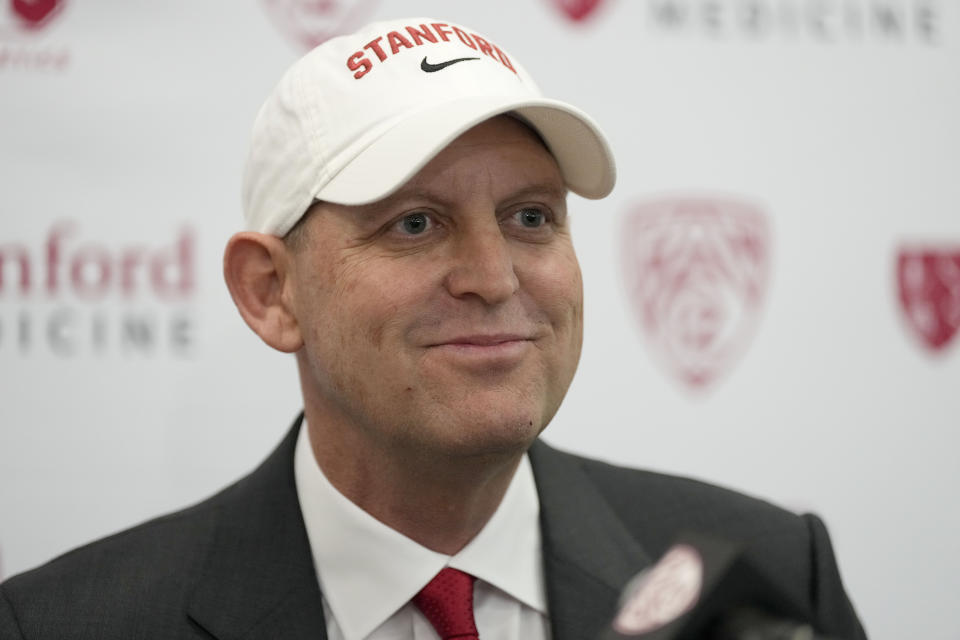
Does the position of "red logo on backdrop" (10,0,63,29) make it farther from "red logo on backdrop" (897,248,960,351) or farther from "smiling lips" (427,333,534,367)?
"red logo on backdrop" (897,248,960,351)

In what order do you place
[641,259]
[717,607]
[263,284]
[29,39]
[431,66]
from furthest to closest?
[641,259] → [29,39] → [263,284] → [431,66] → [717,607]

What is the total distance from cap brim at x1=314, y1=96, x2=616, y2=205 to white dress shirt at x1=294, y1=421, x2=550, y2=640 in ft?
1.34

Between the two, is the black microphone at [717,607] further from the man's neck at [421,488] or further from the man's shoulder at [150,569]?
the man's shoulder at [150,569]

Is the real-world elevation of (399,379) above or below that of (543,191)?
below

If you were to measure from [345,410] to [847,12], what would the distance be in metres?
1.37

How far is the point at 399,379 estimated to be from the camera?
1271 millimetres

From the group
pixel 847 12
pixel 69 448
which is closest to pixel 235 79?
pixel 69 448

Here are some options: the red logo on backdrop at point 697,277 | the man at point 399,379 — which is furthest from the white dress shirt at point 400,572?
the red logo on backdrop at point 697,277

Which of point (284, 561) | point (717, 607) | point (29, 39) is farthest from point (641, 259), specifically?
point (717, 607)

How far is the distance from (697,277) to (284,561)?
40.7 inches

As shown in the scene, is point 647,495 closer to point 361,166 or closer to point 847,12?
point 361,166

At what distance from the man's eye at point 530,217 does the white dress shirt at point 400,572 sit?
355 millimetres

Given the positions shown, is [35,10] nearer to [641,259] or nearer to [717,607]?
→ [641,259]

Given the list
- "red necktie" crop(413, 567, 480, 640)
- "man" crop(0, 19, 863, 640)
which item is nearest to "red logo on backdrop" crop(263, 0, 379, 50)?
"man" crop(0, 19, 863, 640)
